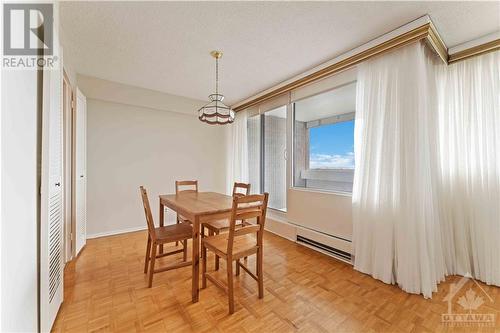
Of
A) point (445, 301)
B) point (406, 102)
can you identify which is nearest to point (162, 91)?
point (406, 102)

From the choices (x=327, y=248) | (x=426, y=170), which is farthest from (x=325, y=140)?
(x=327, y=248)

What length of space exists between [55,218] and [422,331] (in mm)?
2833

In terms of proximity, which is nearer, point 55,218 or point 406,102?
point 55,218

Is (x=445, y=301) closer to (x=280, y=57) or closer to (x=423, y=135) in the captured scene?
(x=423, y=135)

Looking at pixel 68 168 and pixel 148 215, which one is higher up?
pixel 68 168

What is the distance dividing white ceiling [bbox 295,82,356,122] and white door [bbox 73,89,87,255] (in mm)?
3159

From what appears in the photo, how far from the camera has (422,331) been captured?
1.46m

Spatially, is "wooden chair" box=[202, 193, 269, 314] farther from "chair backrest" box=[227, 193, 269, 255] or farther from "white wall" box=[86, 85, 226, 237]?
"white wall" box=[86, 85, 226, 237]

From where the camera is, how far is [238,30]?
2027 mm

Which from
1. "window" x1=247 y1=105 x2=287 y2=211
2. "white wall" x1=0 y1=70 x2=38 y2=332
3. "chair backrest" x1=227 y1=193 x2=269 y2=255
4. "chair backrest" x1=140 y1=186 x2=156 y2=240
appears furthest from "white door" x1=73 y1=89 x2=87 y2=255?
"window" x1=247 y1=105 x2=287 y2=211

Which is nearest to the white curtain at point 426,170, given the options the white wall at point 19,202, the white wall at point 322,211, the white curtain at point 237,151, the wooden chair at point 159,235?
the white wall at point 322,211

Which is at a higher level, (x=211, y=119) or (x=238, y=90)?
(x=238, y=90)

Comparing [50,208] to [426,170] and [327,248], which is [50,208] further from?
[426,170]

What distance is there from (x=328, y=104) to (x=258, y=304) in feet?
→ 9.13
